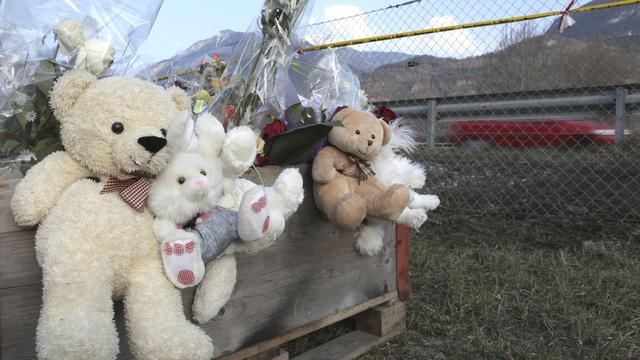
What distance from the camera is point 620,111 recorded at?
10.8 ft

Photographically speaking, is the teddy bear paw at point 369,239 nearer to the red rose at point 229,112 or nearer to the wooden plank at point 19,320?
the red rose at point 229,112

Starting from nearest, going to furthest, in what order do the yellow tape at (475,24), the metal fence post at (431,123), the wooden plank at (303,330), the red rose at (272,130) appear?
the wooden plank at (303,330) → the red rose at (272,130) → the yellow tape at (475,24) → the metal fence post at (431,123)

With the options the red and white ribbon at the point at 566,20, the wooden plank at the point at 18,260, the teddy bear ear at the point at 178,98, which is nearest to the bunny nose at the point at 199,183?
the teddy bear ear at the point at 178,98

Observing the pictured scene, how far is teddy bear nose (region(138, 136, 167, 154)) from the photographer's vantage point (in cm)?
93

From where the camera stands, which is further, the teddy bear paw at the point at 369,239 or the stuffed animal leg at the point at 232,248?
the teddy bear paw at the point at 369,239

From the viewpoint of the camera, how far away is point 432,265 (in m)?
2.57

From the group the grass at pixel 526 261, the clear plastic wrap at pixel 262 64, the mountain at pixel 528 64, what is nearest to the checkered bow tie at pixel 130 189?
the clear plastic wrap at pixel 262 64

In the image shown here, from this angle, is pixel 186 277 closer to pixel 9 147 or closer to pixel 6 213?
pixel 6 213

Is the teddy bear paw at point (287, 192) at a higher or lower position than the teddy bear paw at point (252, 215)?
higher

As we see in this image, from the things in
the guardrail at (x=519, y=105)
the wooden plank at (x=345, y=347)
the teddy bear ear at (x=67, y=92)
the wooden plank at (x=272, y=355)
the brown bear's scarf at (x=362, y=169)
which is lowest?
the wooden plank at (x=345, y=347)

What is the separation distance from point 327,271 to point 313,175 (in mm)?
364

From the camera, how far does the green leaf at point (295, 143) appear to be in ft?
4.65

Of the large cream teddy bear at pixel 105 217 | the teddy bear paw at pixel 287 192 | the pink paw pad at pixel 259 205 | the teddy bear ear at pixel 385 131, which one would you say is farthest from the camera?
the teddy bear ear at pixel 385 131

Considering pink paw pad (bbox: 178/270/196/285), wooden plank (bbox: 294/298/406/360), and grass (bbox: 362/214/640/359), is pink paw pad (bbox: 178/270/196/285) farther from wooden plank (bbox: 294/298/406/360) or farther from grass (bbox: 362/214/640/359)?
grass (bbox: 362/214/640/359)
